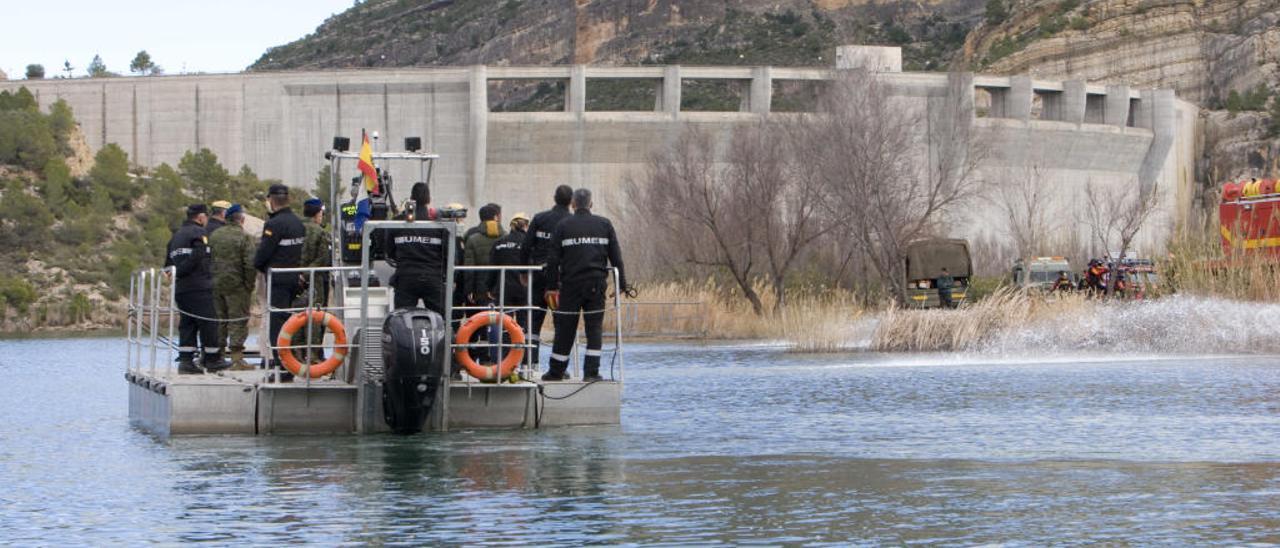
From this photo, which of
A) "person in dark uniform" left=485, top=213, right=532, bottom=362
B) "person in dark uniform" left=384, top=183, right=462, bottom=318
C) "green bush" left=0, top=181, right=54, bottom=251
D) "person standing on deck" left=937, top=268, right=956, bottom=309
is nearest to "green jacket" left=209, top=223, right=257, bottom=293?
"person in dark uniform" left=485, top=213, right=532, bottom=362

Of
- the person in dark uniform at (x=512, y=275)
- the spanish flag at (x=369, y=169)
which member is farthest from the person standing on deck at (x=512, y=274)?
the spanish flag at (x=369, y=169)

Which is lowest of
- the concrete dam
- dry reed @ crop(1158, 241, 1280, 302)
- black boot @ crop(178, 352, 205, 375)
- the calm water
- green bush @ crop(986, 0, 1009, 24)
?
the calm water

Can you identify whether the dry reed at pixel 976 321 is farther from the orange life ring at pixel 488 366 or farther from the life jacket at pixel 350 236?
the orange life ring at pixel 488 366

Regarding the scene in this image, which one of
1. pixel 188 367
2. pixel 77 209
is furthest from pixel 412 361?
pixel 77 209

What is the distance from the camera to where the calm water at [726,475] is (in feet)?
42.1

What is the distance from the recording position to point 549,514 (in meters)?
13.6

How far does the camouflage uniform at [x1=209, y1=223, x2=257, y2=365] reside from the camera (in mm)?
20391

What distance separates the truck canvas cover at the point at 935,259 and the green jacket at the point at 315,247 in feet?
119

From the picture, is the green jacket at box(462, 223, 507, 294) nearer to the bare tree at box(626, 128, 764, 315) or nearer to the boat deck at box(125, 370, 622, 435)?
the boat deck at box(125, 370, 622, 435)

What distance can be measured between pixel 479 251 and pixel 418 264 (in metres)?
2.22

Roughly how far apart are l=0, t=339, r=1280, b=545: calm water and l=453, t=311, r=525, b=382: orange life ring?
0.60 meters

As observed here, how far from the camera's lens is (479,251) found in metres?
20.5

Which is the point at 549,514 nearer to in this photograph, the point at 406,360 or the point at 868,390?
the point at 406,360

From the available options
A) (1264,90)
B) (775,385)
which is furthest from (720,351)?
(1264,90)
